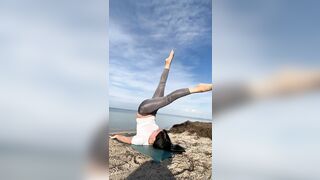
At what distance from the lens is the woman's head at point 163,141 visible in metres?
1.66

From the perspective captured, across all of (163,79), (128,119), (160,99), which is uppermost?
(163,79)

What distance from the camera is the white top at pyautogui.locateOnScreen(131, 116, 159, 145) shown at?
166 cm

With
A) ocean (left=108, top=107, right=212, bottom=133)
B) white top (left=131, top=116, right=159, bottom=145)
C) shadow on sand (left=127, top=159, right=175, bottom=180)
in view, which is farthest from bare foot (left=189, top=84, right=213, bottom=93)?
shadow on sand (left=127, top=159, right=175, bottom=180)

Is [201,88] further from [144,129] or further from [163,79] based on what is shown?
[144,129]

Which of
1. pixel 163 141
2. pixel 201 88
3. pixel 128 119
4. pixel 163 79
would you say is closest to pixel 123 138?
pixel 128 119

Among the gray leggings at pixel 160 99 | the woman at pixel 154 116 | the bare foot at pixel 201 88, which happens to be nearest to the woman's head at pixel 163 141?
the woman at pixel 154 116

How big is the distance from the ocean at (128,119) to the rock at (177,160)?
0.03 meters

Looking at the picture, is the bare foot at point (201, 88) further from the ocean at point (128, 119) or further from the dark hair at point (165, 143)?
the dark hair at point (165, 143)

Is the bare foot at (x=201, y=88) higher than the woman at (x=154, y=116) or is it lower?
higher

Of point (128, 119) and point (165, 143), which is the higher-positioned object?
point (128, 119)

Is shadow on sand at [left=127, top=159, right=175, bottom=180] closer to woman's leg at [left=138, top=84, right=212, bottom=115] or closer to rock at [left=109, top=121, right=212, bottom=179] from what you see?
rock at [left=109, top=121, right=212, bottom=179]

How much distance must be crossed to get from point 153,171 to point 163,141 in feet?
0.53

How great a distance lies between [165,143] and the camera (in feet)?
5.46

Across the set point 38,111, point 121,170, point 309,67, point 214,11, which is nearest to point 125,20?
point 214,11
